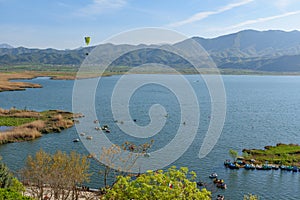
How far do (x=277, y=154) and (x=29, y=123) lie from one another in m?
33.8

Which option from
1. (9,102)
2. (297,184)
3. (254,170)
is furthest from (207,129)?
(9,102)

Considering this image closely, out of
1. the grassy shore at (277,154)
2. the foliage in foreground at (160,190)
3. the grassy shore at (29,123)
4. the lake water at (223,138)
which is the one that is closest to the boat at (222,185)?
the lake water at (223,138)

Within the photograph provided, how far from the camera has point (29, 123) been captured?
46000mm

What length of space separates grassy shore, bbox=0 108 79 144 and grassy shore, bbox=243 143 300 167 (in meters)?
26.3

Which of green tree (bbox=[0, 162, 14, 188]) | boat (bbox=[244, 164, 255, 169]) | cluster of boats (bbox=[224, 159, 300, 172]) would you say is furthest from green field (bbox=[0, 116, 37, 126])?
boat (bbox=[244, 164, 255, 169])

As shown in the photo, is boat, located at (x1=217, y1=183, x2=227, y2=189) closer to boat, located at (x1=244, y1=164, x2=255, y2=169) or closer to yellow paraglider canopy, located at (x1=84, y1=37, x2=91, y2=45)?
boat, located at (x1=244, y1=164, x2=255, y2=169)

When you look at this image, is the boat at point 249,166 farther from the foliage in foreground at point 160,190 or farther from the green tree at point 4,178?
the green tree at point 4,178

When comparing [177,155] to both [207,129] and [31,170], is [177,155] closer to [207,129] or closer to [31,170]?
[207,129]

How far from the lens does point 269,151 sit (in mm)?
37094

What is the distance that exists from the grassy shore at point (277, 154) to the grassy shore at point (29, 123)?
26.3 meters

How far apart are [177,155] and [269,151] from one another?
36.8 feet

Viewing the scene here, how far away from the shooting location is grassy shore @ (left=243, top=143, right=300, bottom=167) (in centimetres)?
3378

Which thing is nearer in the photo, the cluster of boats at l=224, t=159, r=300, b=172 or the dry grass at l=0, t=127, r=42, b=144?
the cluster of boats at l=224, t=159, r=300, b=172

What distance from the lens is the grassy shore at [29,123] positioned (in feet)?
131
